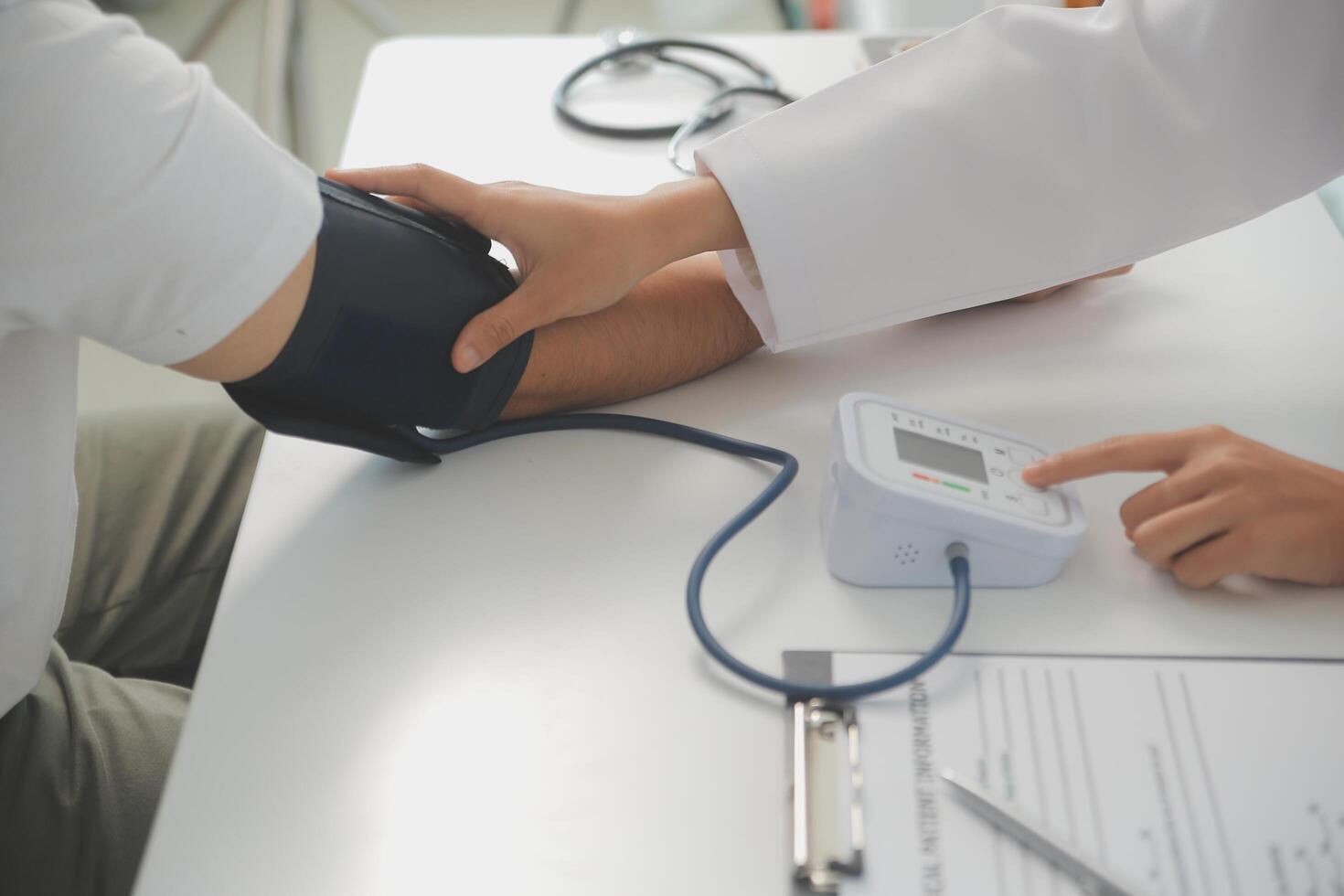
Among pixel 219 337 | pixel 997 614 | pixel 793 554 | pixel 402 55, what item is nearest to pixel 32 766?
pixel 219 337

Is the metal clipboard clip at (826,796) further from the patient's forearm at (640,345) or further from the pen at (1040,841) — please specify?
the patient's forearm at (640,345)

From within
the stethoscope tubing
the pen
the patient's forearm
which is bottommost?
the pen

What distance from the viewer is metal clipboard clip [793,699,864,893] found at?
0.50 metres

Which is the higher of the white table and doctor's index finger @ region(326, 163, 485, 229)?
doctor's index finger @ region(326, 163, 485, 229)

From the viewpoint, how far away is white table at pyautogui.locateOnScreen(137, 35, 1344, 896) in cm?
53

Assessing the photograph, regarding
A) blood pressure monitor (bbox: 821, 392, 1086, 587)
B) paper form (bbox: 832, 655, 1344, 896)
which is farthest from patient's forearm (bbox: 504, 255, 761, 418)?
paper form (bbox: 832, 655, 1344, 896)

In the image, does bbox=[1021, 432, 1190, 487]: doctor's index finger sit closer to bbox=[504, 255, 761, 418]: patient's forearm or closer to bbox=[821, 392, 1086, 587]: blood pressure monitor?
bbox=[821, 392, 1086, 587]: blood pressure monitor

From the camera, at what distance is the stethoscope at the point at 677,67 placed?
1.05m

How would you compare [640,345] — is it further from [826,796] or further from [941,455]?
[826,796]

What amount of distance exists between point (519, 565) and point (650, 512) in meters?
0.09

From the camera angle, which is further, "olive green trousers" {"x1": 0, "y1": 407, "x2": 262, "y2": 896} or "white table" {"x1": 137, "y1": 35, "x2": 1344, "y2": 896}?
"olive green trousers" {"x1": 0, "y1": 407, "x2": 262, "y2": 896}

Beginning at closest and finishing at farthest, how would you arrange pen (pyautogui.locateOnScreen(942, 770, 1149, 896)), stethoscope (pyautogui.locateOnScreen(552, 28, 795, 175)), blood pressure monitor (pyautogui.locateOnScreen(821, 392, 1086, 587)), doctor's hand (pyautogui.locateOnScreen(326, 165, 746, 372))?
pen (pyautogui.locateOnScreen(942, 770, 1149, 896))
blood pressure monitor (pyautogui.locateOnScreen(821, 392, 1086, 587))
doctor's hand (pyautogui.locateOnScreen(326, 165, 746, 372))
stethoscope (pyautogui.locateOnScreen(552, 28, 795, 175))

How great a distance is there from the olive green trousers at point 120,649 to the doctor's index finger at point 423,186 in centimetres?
38

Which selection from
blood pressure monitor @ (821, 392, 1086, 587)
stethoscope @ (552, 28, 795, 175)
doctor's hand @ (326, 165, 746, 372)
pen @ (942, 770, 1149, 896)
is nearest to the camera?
pen @ (942, 770, 1149, 896)
